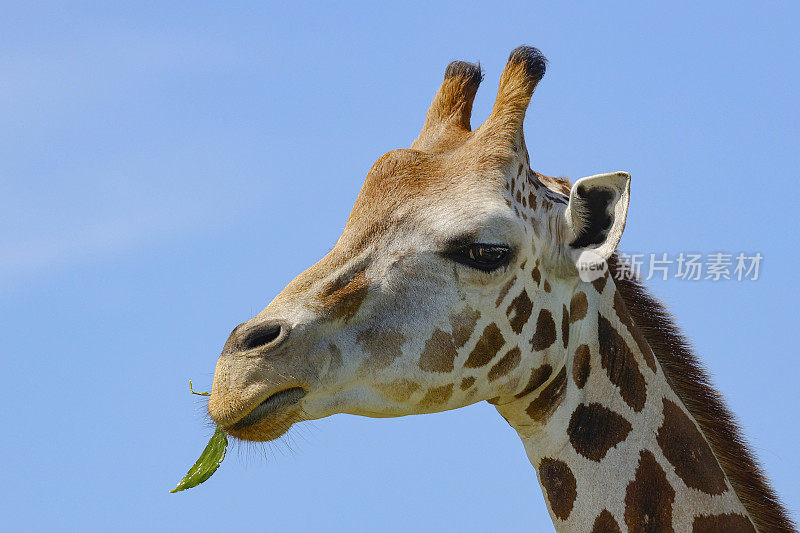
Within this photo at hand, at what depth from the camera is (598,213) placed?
5.66 metres

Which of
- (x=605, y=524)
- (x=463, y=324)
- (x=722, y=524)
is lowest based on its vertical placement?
(x=722, y=524)

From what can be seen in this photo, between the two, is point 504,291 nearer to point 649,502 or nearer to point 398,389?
point 398,389

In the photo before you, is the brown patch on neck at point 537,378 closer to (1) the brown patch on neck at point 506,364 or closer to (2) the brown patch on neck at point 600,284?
(1) the brown patch on neck at point 506,364

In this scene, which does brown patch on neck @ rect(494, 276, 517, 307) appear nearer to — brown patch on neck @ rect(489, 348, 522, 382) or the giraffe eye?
the giraffe eye

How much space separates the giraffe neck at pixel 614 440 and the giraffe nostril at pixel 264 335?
1490 millimetres

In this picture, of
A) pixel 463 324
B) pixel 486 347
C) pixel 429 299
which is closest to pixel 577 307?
pixel 486 347

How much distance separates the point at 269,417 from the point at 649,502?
2200mm

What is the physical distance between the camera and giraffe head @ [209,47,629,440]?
16.3ft

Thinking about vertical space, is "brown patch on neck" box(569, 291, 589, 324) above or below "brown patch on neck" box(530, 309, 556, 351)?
above

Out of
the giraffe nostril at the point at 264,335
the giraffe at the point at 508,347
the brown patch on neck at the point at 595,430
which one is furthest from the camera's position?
the brown patch on neck at the point at 595,430

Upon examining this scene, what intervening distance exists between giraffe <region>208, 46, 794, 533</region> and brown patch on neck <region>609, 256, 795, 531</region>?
0.04 feet

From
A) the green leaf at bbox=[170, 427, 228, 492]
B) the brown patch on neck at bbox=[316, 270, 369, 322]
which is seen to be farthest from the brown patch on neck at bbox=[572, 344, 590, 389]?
the green leaf at bbox=[170, 427, 228, 492]

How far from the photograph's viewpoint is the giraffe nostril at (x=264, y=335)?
4.91 metres

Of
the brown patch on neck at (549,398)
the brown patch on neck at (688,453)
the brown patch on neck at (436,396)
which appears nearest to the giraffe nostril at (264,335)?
the brown patch on neck at (436,396)
